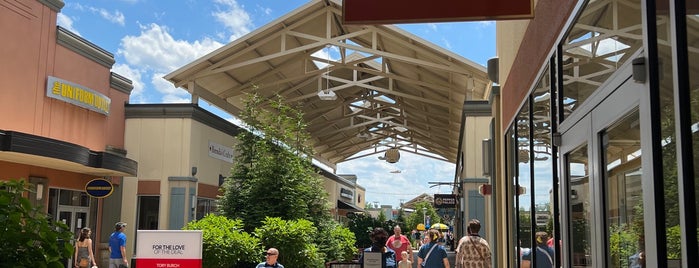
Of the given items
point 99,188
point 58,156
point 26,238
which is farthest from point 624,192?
point 99,188

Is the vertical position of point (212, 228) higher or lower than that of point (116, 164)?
lower

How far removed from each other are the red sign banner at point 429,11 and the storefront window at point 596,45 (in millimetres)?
702

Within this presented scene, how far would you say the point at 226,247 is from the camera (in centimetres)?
1292

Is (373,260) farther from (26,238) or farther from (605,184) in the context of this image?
(26,238)

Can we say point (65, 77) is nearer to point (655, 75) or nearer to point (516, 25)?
point (516, 25)

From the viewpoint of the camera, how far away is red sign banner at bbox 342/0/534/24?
16.2 ft

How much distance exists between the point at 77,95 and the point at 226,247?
8.80m

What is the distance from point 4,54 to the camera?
1619 centimetres

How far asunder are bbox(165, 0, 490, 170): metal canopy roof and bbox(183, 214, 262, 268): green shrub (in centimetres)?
787

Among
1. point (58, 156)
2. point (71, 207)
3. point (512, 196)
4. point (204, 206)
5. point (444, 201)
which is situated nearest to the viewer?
point (512, 196)

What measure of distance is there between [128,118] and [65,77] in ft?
13.7

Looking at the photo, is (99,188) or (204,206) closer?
(99,188)

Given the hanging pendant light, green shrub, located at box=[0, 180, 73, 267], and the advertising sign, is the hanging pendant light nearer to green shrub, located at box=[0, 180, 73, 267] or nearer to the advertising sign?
the advertising sign

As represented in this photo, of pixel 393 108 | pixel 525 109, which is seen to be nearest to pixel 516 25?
pixel 525 109
